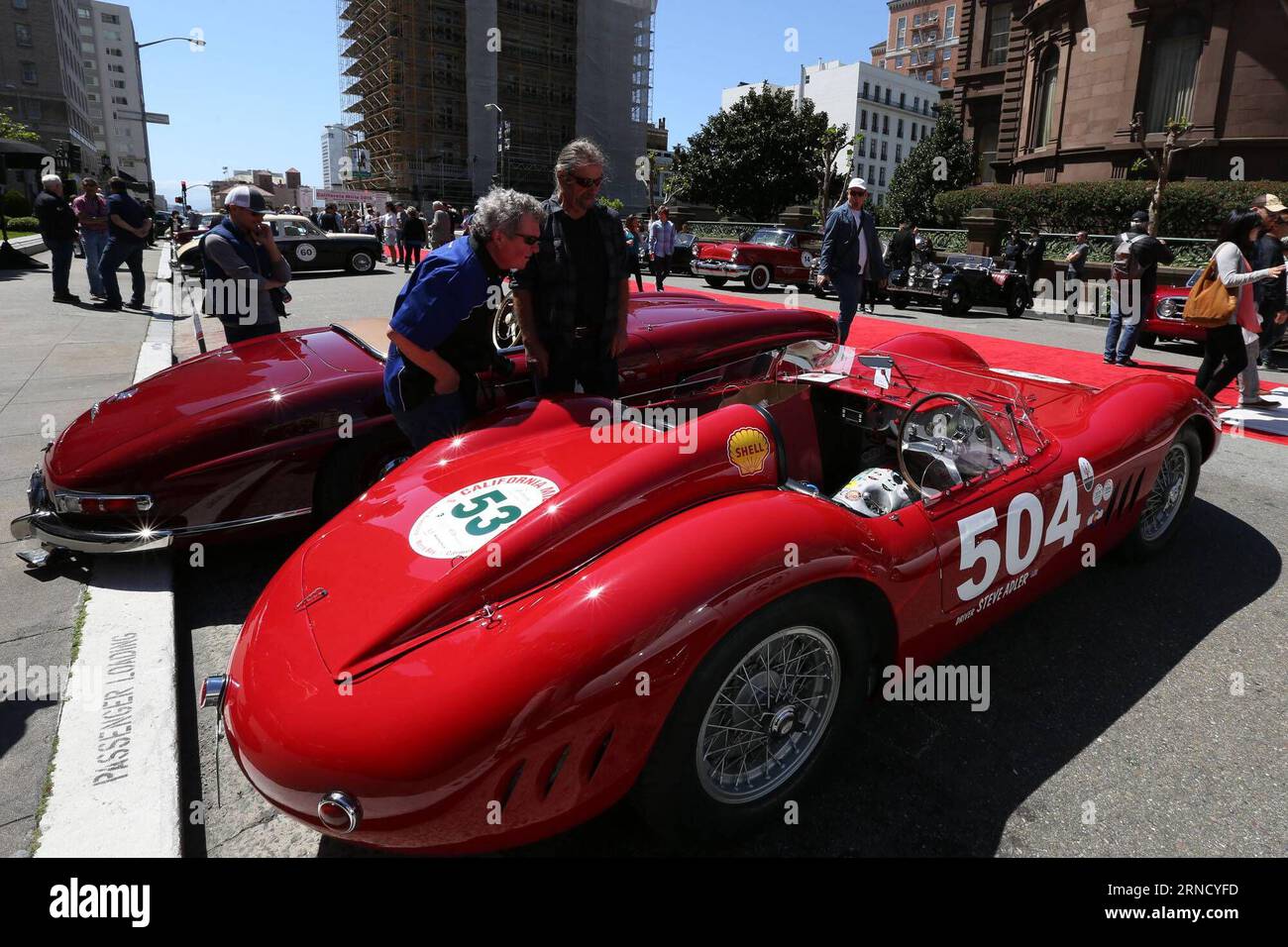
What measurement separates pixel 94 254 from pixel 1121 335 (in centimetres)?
1546

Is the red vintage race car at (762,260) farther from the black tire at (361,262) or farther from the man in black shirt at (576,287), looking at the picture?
the man in black shirt at (576,287)

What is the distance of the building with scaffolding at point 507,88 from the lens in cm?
5612

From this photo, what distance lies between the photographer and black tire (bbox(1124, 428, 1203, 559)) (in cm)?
364

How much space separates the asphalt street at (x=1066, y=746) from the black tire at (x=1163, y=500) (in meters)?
0.10

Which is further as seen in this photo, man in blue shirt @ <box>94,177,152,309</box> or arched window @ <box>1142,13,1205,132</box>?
arched window @ <box>1142,13,1205,132</box>

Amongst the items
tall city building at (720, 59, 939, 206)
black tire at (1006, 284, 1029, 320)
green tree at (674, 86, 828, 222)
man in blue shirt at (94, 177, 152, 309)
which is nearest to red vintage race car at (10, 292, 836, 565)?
man in blue shirt at (94, 177, 152, 309)

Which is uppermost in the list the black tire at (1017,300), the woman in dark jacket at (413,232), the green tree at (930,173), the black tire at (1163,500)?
the green tree at (930,173)

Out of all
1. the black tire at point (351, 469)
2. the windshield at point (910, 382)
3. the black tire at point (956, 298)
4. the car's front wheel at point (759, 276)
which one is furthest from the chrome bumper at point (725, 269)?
the black tire at point (351, 469)

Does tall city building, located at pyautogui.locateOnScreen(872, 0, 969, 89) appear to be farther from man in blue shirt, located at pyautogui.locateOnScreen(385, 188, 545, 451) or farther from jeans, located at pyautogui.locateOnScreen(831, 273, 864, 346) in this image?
man in blue shirt, located at pyautogui.locateOnScreen(385, 188, 545, 451)

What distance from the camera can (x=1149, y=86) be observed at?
81.1 ft

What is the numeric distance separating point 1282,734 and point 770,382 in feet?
7.19

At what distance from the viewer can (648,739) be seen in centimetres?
188

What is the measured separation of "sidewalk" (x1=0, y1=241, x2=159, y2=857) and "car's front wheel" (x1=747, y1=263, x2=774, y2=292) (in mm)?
12159

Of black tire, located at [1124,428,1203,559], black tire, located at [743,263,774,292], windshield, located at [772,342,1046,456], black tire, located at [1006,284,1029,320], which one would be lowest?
black tire, located at [1124,428,1203,559]
